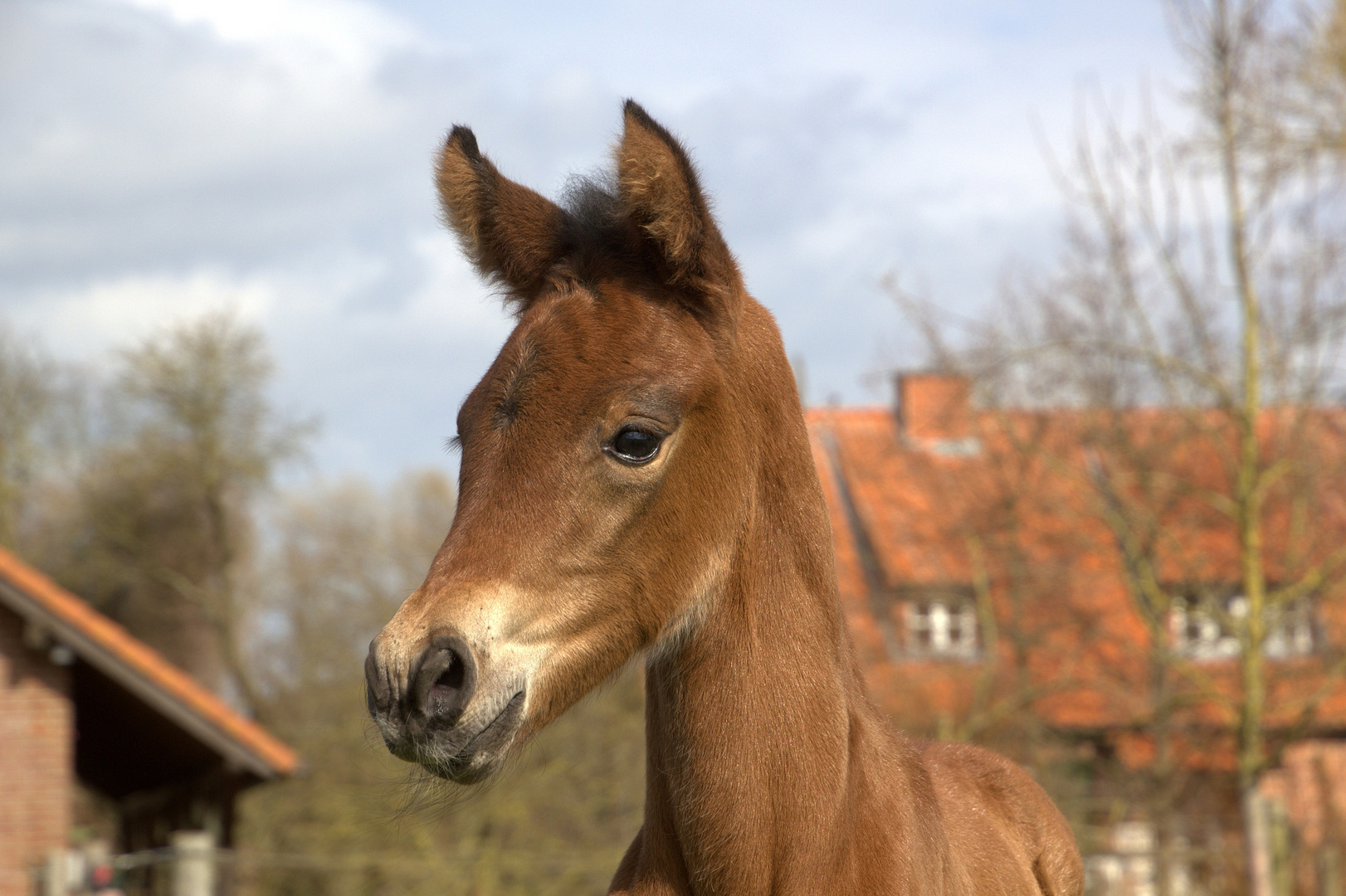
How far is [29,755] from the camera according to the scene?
10.5 m

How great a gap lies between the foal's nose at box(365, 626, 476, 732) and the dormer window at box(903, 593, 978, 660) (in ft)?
50.1

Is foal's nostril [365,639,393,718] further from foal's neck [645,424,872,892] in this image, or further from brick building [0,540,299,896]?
brick building [0,540,299,896]

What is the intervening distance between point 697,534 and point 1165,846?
1518 centimetres

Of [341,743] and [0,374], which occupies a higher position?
[0,374]

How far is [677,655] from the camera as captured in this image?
8.84 ft

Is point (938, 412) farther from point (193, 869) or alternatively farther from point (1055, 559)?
point (193, 869)

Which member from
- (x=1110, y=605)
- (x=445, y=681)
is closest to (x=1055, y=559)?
(x=1110, y=605)

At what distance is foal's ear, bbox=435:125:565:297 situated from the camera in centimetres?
292

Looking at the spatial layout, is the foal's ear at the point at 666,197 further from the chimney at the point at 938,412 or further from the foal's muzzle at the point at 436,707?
the chimney at the point at 938,412

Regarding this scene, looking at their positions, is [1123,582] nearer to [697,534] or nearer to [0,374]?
[697,534]

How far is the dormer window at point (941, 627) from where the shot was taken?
55.8 feet

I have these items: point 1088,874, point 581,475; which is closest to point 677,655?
point 581,475

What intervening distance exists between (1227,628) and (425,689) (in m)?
13.9

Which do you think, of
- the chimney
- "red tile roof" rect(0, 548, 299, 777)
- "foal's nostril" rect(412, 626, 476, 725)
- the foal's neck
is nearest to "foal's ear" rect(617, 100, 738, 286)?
the foal's neck
